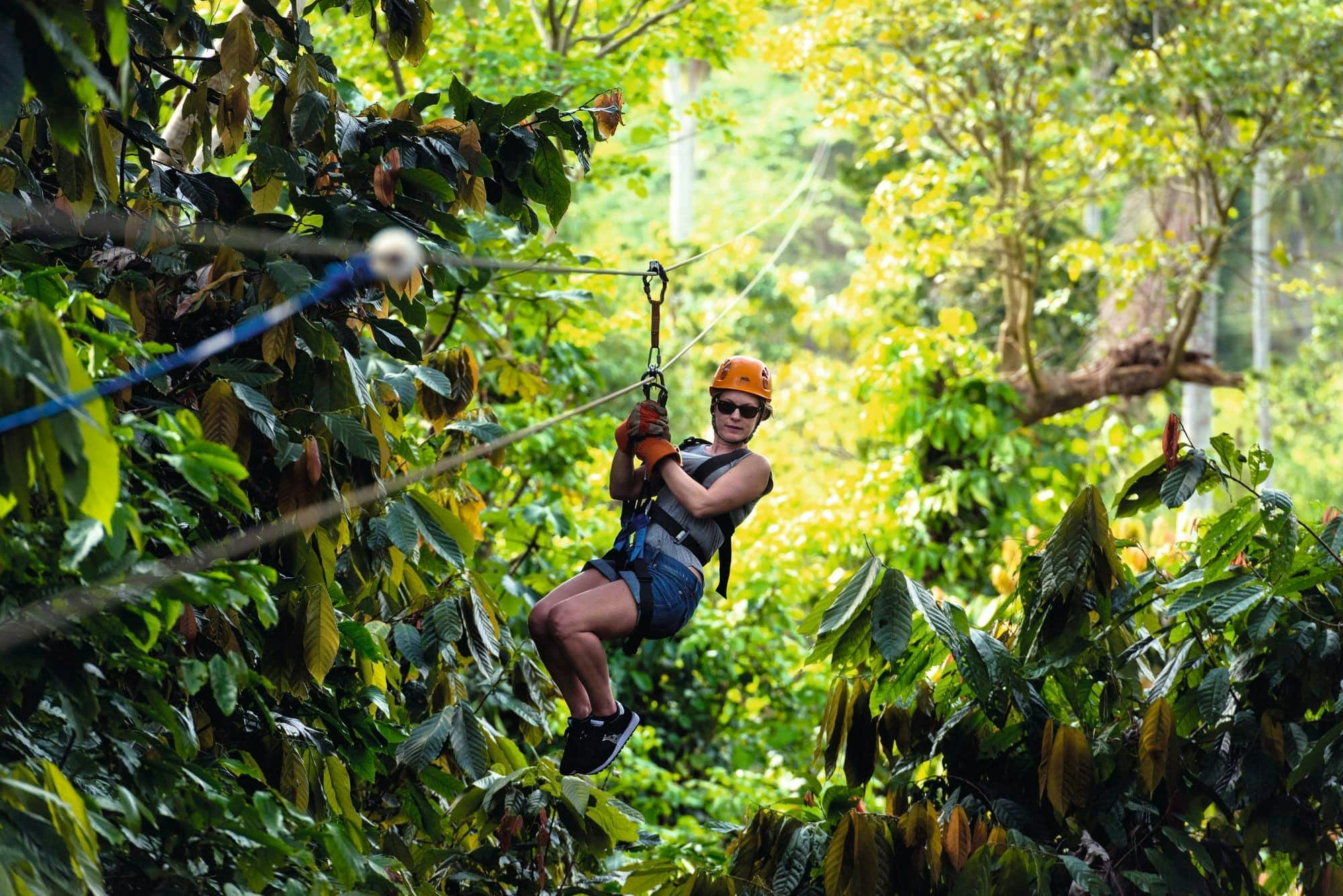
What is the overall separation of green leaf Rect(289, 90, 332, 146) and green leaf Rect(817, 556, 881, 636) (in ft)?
5.03

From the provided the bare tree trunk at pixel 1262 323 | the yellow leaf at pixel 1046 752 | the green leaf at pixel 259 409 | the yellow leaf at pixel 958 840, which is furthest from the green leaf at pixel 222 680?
the bare tree trunk at pixel 1262 323

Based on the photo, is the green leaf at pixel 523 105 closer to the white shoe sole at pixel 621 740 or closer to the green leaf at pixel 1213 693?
the white shoe sole at pixel 621 740

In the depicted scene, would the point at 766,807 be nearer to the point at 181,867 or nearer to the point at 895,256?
the point at 181,867

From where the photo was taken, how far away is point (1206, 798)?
3.79 meters

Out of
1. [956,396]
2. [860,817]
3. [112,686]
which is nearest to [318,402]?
[112,686]

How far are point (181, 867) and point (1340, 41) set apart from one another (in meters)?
9.18

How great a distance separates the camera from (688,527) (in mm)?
3682

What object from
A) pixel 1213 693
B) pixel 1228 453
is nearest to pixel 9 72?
pixel 1228 453

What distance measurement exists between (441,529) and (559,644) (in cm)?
60

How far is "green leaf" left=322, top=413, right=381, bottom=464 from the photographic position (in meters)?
2.96

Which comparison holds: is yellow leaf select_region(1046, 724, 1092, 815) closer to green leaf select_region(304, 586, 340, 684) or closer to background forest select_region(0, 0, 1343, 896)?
background forest select_region(0, 0, 1343, 896)

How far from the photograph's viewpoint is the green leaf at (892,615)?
11.0 feet

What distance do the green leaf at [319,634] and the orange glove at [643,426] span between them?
0.93 meters

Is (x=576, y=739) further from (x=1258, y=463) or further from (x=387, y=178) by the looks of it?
(x=1258, y=463)
